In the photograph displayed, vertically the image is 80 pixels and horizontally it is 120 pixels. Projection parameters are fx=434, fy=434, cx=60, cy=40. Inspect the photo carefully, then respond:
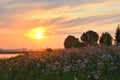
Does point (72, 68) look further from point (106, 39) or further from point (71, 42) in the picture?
point (71, 42)

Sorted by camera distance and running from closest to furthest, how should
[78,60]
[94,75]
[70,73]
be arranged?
1. [94,75]
2. [70,73]
3. [78,60]

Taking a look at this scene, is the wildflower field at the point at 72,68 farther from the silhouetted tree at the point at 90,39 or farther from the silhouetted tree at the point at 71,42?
the silhouetted tree at the point at 71,42

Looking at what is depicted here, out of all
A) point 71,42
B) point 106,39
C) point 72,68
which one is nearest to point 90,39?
point 106,39

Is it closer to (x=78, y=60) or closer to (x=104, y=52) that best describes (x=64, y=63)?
(x=78, y=60)

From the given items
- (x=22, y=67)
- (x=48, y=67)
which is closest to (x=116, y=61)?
(x=48, y=67)

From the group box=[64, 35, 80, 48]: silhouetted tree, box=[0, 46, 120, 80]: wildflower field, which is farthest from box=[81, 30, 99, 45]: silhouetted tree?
box=[0, 46, 120, 80]: wildflower field

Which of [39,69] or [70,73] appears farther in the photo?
[39,69]

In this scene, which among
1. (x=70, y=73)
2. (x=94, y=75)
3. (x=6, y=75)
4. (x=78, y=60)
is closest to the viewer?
(x=94, y=75)

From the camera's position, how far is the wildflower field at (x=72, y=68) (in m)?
18.6

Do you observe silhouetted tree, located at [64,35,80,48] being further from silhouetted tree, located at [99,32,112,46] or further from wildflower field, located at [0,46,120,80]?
wildflower field, located at [0,46,120,80]

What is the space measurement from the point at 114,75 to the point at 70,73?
209cm

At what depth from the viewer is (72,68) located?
19.8 m

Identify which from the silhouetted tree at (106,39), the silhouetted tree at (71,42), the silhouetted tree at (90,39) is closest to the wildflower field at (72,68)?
the silhouetted tree at (90,39)

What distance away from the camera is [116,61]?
20.3 metres
